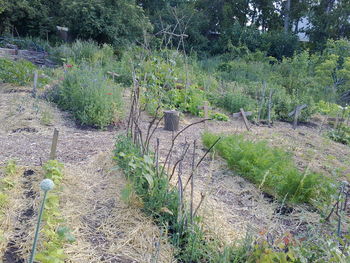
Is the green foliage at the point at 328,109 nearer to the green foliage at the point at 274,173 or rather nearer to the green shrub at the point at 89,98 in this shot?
the green foliage at the point at 274,173

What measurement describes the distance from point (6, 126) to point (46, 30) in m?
12.9

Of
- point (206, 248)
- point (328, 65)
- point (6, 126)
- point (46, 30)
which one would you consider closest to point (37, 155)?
point (6, 126)

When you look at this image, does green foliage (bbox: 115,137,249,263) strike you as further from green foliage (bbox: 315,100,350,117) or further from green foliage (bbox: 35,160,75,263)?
green foliage (bbox: 315,100,350,117)

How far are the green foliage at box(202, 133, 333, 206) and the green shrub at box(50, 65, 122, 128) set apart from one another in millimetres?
1871

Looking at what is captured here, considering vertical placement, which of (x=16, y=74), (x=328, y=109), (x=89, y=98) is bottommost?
(x=328, y=109)

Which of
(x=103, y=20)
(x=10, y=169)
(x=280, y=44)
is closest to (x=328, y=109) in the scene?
(x=10, y=169)

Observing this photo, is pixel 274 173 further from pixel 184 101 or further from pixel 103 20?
pixel 103 20

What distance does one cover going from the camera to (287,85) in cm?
961

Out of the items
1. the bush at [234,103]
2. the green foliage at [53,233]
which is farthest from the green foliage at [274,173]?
the bush at [234,103]

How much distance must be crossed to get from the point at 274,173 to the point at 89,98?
3.24m

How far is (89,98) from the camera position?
5.20 metres

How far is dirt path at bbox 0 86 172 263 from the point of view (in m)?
2.14

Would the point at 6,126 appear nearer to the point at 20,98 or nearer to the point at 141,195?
the point at 20,98

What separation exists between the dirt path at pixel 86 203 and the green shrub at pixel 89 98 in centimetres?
37
